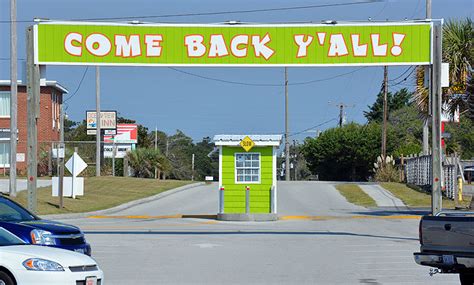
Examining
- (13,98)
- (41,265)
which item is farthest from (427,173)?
(41,265)

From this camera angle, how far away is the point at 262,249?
63.8 ft

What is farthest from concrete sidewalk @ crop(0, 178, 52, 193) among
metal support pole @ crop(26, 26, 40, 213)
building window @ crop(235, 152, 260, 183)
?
metal support pole @ crop(26, 26, 40, 213)

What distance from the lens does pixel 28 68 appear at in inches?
865

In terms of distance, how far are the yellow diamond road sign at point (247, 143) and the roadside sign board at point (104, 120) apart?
44363 millimetres

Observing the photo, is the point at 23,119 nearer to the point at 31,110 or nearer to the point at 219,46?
the point at 31,110

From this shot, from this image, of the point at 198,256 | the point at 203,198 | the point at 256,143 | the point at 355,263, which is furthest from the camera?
the point at 203,198

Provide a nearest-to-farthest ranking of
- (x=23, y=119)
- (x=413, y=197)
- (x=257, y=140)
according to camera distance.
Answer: (x=257, y=140) → (x=413, y=197) → (x=23, y=119)

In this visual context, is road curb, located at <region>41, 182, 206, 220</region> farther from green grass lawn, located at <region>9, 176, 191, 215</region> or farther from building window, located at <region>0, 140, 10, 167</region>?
building window, located at <region>0, 140, 10, 167</region>

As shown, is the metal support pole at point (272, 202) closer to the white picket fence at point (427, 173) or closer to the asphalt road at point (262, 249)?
the asphalt road at point (262, 249)

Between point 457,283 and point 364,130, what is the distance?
72705mm

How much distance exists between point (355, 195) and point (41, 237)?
33103 mm

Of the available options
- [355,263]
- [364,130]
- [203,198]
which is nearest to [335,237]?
[355,263]

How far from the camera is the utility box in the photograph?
2945cm

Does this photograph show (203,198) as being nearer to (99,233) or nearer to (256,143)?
(256,143)
